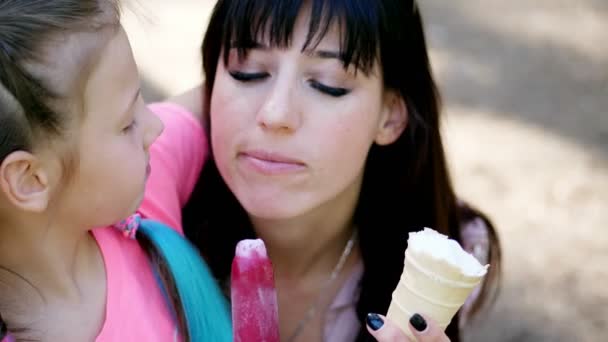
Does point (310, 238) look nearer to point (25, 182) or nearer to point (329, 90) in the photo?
point (329, 90)

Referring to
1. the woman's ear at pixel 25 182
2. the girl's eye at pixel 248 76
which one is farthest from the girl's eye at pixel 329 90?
the woman's ear at pixel 25 182

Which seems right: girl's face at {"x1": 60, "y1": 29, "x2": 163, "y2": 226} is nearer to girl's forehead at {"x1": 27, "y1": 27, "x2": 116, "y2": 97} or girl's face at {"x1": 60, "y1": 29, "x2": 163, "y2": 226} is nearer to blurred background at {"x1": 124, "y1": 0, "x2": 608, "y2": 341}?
girl's forehead at {"x1": 27, "y1": 27, "x2": 116, "y2": 97}

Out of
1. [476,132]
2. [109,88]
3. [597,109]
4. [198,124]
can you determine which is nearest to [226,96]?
[198,124]

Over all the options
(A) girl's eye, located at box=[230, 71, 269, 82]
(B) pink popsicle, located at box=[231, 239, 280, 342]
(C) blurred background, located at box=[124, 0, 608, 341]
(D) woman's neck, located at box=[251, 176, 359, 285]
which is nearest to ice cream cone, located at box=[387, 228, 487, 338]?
(B) pink popsicle, located at box=[231, 239, 280, 342]

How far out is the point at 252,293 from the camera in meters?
1.82

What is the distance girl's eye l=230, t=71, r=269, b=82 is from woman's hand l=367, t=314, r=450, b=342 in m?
0.70

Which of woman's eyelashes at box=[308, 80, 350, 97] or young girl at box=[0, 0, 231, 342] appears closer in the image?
young girl at box=[0, 0, 231, 342]

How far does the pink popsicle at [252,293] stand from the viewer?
5.91 ft

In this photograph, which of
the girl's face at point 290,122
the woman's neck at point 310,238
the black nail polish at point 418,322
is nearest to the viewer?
the black nail polish at point 418,322

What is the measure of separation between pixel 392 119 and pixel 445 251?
884 millimetres

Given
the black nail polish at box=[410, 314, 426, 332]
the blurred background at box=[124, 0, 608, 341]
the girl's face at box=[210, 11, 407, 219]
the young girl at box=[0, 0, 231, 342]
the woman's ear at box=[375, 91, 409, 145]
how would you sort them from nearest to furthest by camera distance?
1. the young girl at box=[0, 0, 231, 342]
2. the black nail polish at box=[410, 314, 426, 332]
3. the girl's face at box=[210, 11, 407, 219]
4. the woman's ear at box=[375, 91, 409, 145]
5. the blurred background at box=[124, 0, 608, 341]

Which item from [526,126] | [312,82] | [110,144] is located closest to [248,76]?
[312,82]

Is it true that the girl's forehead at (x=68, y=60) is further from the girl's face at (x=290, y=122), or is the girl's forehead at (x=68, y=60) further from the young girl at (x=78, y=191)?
the girl's face at (x=290, y=122)

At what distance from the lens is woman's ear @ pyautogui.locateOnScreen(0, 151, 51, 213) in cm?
158
